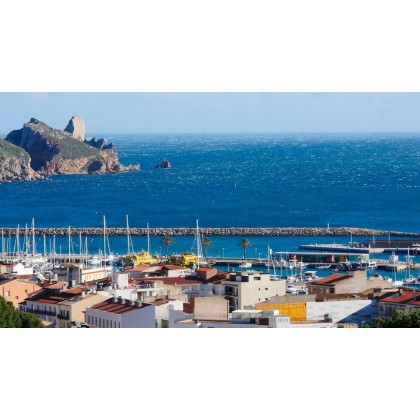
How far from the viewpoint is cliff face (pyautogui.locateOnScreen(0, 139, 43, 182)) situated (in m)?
58.1

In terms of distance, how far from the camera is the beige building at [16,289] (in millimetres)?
15642

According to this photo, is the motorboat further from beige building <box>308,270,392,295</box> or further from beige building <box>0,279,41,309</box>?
beige building <box>0,279,41,309</box>

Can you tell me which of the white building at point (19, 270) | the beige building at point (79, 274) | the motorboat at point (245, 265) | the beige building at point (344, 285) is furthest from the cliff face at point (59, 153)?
the beige building at point (344, 285)

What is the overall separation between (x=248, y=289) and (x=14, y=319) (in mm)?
4541

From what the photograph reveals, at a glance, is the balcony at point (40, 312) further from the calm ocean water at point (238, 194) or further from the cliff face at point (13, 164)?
the cliff face at point (13, 164)

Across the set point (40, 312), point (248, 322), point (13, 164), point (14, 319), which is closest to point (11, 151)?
point (13, 164)

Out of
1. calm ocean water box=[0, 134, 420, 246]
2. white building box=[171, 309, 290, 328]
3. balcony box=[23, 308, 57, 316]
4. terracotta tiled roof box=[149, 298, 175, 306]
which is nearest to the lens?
white building box=[171, 309, 290, 328]

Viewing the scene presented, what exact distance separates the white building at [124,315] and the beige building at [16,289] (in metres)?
2.40

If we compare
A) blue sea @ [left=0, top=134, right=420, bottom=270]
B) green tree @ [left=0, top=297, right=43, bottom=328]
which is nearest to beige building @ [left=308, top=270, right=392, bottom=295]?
green tree @ [left=0, top=297, right=43, bottom=328]

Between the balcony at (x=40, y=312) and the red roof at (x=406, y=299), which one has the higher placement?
the red roof at (x=406, y=299)

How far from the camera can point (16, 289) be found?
15.9m

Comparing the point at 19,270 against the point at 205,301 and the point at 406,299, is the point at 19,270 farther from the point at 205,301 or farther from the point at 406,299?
Answer: the point at 406,299

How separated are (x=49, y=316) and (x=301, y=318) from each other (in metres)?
2.54

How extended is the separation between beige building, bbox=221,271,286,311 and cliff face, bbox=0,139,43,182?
42.5 m
